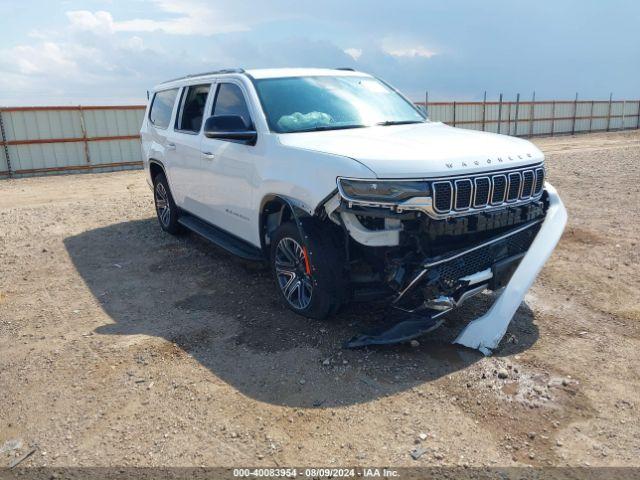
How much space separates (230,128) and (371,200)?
1.62 metres

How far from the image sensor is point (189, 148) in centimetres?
605

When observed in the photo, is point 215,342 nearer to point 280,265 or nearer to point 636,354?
point 280,265

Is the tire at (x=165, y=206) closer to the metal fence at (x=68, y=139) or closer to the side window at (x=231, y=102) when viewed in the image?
the side window at (x=231, y=102)

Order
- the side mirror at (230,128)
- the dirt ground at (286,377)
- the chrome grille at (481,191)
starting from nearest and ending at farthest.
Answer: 1. the dirt ground at (286,377)
2. the chrome grille at (481,191)
3. the side mirror at (230,128)

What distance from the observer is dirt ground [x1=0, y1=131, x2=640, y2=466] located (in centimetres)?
299

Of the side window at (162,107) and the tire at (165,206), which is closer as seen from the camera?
the side window at (162,107)

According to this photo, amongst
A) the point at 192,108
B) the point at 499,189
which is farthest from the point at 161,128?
the point at 499,189

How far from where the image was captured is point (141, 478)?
9.22 feet

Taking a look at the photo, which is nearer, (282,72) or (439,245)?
(439,245)

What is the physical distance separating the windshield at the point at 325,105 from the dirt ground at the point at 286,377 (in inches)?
→ 63.4

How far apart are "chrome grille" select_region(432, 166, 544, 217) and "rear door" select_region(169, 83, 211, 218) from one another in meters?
3.04

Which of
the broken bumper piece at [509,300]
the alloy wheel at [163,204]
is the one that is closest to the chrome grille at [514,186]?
the broken bumper piece at [509,300]

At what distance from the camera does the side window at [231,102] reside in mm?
5008

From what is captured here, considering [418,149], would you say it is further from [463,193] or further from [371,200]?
[371,200]
